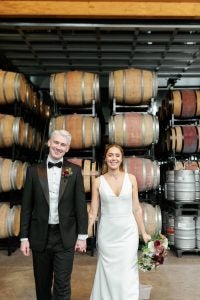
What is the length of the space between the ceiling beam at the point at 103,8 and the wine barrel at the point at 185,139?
7.78ft

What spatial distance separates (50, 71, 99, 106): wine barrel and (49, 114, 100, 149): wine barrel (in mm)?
315

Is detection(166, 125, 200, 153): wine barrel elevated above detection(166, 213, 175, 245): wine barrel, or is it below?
above

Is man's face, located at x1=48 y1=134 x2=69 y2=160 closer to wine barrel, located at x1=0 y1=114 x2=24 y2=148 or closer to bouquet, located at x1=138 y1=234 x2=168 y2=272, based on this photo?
bouquet, located at x1=138 y1=234 x2=168 y2=272

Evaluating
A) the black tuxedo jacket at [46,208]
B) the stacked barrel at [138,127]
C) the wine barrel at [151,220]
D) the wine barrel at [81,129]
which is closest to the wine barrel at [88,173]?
the wine barrel at [81,129]

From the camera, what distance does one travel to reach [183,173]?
6.49m

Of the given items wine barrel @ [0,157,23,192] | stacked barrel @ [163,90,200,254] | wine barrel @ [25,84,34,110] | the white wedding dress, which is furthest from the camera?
wine barrel @ [25,84,34,110]

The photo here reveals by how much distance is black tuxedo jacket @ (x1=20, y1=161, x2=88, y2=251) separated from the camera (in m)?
3.42

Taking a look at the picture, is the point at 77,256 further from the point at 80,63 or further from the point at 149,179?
the point at 80,63

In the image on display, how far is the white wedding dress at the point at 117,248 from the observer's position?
147 inches

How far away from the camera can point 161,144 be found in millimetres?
8391

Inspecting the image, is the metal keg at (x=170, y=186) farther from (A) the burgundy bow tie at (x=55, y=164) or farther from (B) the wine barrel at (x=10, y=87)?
(A) the burgundy bow tie at (x=55, y=164)

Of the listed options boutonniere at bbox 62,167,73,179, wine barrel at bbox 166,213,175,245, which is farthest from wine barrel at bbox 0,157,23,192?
boutonniere at bbox 62,167,73,179

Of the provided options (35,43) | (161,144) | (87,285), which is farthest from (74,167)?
(161,144)

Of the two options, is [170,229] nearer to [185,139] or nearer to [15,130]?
[185,139]
